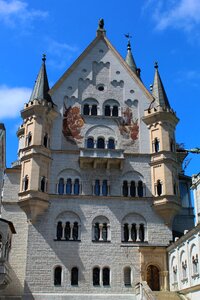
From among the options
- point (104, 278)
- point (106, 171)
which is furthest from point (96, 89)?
point (104, 278)

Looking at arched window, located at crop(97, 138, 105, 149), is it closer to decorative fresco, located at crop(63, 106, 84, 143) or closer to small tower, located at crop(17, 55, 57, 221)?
decorative fresco, located at crop(63, 106, 84, 143)

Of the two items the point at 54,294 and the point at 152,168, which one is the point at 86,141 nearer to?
the point at 152,168

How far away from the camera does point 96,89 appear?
4544 cm

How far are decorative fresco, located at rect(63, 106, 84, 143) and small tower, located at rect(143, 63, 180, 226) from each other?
22.8 feet

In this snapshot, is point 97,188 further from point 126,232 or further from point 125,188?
point 126,232

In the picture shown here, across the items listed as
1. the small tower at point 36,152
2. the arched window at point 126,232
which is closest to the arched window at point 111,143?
the small tower at point 36,152

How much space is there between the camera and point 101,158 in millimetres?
41156

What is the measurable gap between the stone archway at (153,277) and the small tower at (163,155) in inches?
179

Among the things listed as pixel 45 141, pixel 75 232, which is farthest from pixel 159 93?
pixel 75 232

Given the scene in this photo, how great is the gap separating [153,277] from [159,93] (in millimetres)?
18932

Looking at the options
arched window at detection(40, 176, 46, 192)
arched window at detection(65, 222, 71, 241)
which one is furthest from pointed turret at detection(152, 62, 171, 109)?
arched window at detection(65, 222, 71, 241)

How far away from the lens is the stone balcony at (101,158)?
135 feet

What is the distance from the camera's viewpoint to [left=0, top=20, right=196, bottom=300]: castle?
3778cm

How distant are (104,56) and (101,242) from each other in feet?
68.6
